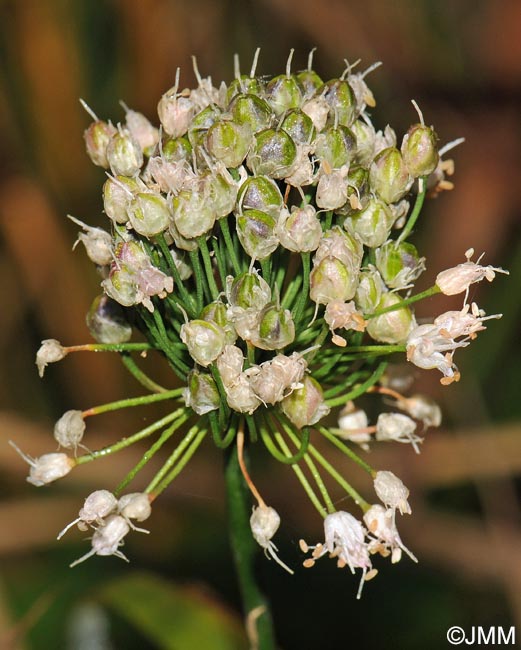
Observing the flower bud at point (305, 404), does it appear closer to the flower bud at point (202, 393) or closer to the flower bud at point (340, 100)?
the flower bud at point (202, 393)

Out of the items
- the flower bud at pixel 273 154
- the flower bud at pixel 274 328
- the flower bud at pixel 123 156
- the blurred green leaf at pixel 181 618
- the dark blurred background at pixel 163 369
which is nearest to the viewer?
the flower bud at pixel 274 328

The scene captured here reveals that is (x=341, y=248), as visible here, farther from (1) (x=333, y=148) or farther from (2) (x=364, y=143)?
(2) (x=364, y=143)

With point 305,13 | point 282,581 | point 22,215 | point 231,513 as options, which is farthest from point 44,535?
point 305,13

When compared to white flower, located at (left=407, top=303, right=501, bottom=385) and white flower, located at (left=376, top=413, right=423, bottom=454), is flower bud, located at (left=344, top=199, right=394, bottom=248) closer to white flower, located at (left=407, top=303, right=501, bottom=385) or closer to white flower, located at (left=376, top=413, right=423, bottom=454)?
white flower, located at (left=407, top=303, right=501, bottom=385)

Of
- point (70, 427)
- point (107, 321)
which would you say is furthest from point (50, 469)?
point (107, 321)

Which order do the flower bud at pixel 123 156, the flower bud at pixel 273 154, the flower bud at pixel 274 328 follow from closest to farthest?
the flower bud at pixel 274 328, the flower bud at pixel 273 154, the flower bud at pixel 123 156

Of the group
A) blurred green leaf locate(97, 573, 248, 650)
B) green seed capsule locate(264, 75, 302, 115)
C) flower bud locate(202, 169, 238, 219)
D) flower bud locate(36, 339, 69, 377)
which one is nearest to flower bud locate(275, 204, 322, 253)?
flower bud locate(202, 169, 238, 219)

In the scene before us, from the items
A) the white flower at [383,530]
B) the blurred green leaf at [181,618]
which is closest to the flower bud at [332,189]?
the white flower at [383,530]
